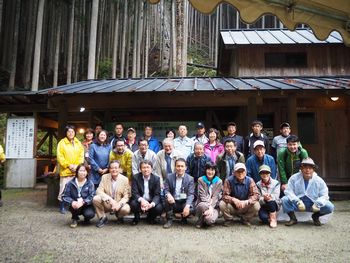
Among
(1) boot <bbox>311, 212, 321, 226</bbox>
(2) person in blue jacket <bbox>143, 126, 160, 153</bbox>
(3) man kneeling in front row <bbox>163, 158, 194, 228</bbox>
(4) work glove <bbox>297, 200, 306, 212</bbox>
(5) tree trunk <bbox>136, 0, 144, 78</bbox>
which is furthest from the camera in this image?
(5) tree trunk <bbox>136, 0, 144, 78</bbox>

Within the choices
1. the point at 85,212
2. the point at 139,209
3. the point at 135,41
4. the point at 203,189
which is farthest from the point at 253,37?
the point at 135,41

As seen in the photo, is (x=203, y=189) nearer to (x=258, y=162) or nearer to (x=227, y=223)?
(x=227, y=223)

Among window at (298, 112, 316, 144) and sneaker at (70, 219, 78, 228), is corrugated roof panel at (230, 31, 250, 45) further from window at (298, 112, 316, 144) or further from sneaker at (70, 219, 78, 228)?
sneaker at (70, 219, 78, 228)

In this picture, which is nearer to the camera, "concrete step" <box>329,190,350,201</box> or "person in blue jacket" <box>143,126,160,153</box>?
"person in blue jacket" <box>143,126,160,153</box>

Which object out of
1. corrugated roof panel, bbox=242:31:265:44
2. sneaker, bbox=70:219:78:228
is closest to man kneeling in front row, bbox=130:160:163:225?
sneaker, bbox=70:219:78:228

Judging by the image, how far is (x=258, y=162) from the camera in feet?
19.8

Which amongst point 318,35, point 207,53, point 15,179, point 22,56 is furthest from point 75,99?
point 207,53

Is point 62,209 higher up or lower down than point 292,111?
lower down

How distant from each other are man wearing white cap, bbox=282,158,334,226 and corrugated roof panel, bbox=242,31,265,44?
6.76m

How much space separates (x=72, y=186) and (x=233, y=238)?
3.14 meters

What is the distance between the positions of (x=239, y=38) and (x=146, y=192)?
8.40m

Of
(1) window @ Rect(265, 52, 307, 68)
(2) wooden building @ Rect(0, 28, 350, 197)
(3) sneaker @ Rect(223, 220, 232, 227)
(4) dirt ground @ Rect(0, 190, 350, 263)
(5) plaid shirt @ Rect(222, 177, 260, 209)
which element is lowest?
(4) dirt ground @ Rect(0, 190, 350, 263)

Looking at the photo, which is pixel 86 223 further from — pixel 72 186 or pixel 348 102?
pixel 348 102

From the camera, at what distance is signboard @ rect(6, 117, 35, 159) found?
10.9 metres
